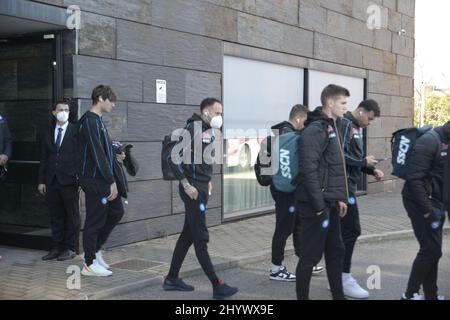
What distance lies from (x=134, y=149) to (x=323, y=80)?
5.36m

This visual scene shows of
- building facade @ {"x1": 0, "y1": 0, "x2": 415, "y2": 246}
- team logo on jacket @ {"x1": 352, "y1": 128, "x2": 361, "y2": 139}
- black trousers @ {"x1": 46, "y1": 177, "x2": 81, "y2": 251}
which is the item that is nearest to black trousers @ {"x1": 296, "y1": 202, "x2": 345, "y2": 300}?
team logo on jacket @ {"x1": 352, "y1": 128, "x2": 361, "y2": 139}

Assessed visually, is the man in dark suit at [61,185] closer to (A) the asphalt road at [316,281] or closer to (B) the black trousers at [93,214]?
(B) the black trousers at [93,214]

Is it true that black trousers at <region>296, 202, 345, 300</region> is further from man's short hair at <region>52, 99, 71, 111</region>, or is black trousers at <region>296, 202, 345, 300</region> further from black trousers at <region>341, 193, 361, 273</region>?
man's short hair at <region>52, 99, 71, 111</region>

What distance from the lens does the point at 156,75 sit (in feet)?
26.3

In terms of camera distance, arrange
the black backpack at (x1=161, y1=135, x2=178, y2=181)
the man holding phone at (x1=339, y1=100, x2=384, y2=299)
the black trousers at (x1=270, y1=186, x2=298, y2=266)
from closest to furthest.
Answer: the black backpack at (x1=161, y1=135, x2=178, y2=181), the man holding phone at (x1=339, y1=100, x2=384, y2=299), the black trousers at (x1=270, y1=186, x2=298, y2=266)

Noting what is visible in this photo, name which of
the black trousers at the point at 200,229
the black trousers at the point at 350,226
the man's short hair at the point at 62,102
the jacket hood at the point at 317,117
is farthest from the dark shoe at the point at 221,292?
the man's short hair at the point at 62,102

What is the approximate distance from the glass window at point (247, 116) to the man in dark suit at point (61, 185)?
124 inches

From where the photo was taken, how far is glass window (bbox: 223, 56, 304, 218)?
9477mm

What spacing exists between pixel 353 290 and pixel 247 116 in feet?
15.7

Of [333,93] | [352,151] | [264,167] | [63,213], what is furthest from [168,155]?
[63,213]

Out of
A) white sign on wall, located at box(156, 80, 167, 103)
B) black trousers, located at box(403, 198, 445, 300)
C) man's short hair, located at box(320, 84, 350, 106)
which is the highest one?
white sign on wall, located at box(156, 80, 167, 103)

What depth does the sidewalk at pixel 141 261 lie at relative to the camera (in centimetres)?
548

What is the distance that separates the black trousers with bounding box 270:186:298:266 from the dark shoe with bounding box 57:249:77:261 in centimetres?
238
